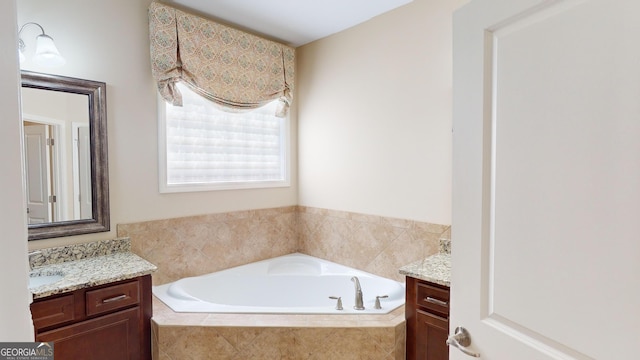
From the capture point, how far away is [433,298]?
6.38ft

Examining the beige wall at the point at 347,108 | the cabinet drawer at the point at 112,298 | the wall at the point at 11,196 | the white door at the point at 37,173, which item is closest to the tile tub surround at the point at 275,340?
the cabinet drawer at the point at 112,298

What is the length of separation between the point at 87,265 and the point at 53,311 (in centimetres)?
42

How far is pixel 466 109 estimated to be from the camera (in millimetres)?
1008

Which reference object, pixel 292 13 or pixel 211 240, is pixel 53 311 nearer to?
pixel 211 240

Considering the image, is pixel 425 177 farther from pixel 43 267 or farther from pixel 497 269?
pixel 43 267

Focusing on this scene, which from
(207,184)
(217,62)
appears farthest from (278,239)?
(217,62)

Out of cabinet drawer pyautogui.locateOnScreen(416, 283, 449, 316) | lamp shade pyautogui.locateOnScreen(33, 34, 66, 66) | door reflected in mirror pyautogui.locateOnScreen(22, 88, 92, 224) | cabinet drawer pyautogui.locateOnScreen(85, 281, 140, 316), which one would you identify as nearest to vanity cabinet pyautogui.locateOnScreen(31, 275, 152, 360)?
cabinet drawer pyautogui.locateOnScreen(85, 281, 140, 316)

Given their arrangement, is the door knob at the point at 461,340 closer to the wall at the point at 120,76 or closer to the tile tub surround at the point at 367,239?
the tile tub surround at the point at 367,239

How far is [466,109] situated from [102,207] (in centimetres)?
239

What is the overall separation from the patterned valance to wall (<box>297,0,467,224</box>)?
13.7 inches

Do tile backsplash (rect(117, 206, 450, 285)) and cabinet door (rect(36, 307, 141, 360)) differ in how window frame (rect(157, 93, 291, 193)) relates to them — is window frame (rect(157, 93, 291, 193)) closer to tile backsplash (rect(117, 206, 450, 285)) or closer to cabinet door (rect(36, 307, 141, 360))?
tile backsplash (rect(117, 206, 450, 285))

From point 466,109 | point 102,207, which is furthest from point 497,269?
point 102,207

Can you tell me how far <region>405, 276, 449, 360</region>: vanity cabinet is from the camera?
Answer: 75.0 inches

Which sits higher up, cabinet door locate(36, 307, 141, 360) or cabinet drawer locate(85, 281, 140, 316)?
cabinet drawer locate(85, 281, 140, 316)
